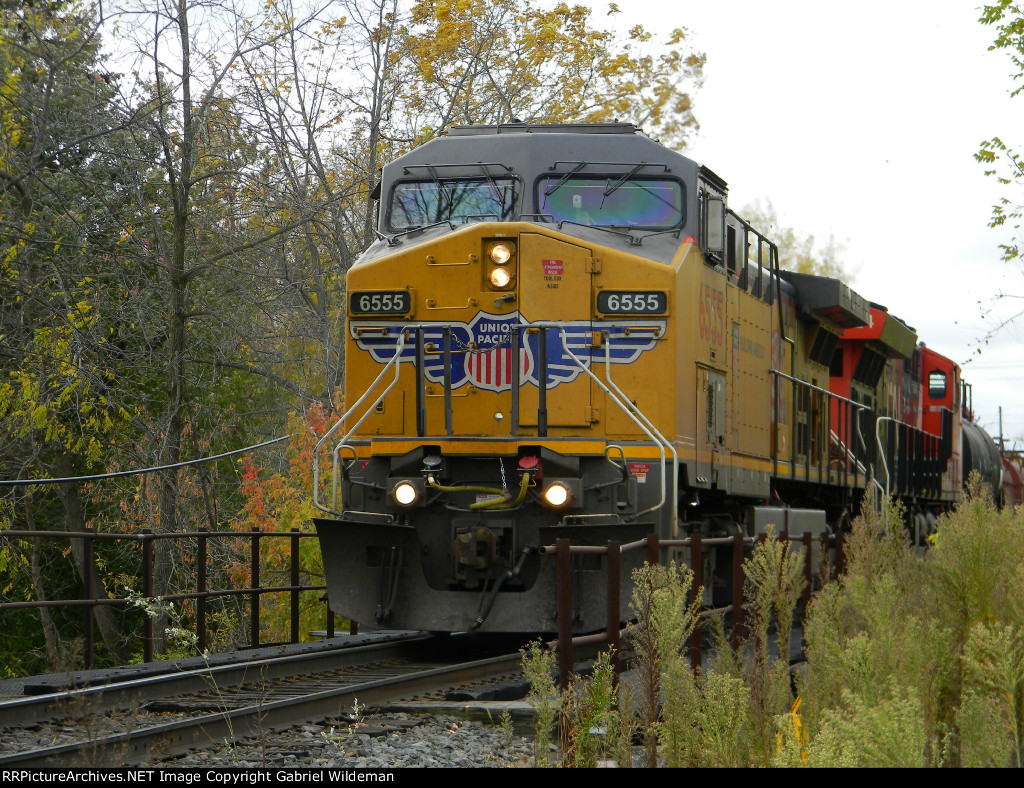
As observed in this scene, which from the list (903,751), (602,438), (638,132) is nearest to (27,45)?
(638,132)

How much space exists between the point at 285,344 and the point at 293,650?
42.0ft

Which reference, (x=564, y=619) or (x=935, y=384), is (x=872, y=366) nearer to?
(x=935, y=384)

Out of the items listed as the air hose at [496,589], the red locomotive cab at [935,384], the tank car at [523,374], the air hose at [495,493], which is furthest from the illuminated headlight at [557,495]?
the red locomotive cab at [935,384]

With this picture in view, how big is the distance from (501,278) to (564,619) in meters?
3.58

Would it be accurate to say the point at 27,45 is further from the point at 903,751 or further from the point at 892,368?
the point at 903,751

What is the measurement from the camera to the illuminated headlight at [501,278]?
913 cm

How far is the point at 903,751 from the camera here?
11.9 ft

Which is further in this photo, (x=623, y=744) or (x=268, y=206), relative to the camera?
(x=268, y=206)

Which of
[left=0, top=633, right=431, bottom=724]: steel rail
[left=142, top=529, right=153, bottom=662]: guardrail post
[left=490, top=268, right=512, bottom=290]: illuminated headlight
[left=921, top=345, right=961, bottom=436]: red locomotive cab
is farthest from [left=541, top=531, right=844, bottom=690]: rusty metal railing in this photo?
[left=921, top=345, right=961, bottom=436]: red locomotive cab

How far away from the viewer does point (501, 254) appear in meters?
9.13

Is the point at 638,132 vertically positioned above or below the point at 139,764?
above

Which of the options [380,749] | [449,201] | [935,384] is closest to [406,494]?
[449,201]

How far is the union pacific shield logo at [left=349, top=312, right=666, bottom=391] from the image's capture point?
909cm

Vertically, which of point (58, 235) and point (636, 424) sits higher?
point (58, 235)
